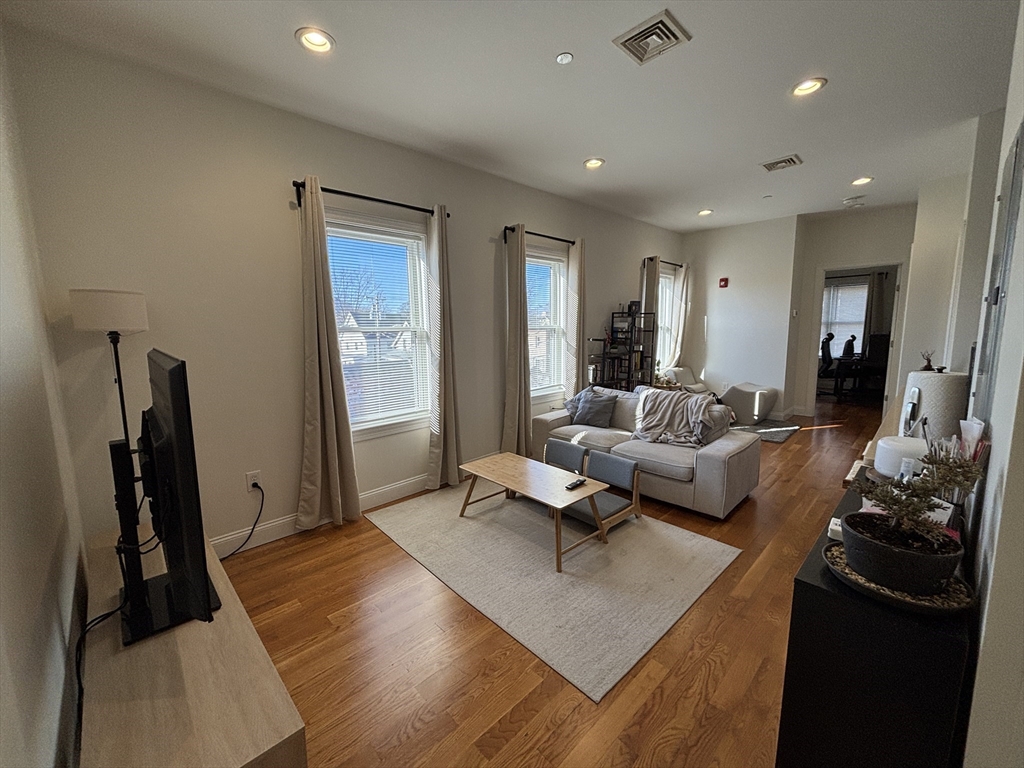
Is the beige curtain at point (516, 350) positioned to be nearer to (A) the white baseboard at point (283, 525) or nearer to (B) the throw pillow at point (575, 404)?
(B) the throw pillow at point (575, 404)

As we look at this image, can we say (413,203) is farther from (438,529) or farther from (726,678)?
(726,678)

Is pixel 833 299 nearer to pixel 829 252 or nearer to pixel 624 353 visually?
pixel 829 252

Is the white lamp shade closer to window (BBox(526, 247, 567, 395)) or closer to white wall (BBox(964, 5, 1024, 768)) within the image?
white wall (BBox(964, 5, 1024, 768))

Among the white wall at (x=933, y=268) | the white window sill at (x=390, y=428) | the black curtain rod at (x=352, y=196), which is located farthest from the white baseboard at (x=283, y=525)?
the white wall at (x=933, y=268)

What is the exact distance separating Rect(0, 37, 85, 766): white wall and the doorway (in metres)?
9.25

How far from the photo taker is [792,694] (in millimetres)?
1071

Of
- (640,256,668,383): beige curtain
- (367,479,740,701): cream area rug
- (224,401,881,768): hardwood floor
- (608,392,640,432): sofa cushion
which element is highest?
(640,256,668,383): beige curtain

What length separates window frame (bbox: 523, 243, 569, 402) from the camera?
4.35 metres

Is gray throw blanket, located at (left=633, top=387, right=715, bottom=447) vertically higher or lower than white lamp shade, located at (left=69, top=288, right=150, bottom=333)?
lower

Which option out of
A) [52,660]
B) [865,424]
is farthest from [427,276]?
[865,424]

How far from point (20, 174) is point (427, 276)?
2.09 m

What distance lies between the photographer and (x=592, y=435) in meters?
3.65

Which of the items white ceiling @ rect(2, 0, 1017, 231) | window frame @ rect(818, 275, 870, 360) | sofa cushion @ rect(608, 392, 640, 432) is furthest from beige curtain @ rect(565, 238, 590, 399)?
window frame @ rect(818, 275, 870, 360)

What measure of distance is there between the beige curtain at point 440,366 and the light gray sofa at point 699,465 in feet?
3.59
